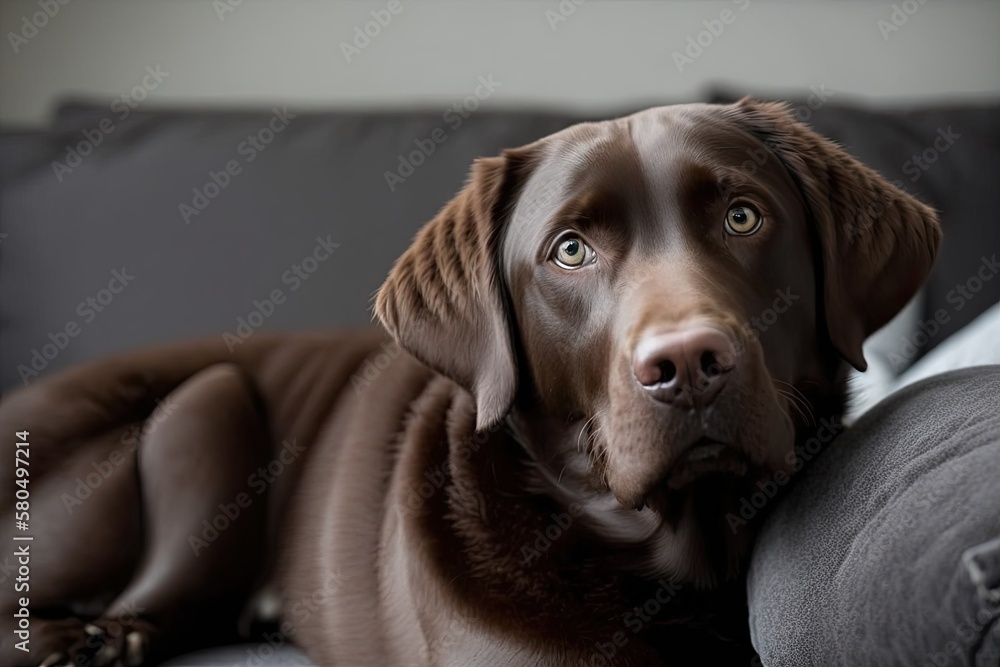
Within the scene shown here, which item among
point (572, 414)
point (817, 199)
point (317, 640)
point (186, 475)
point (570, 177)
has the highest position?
point (570, 177)

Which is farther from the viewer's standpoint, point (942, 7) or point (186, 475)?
point (942, 7)

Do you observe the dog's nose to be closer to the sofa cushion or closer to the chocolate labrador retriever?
the chocolate labrador retriever


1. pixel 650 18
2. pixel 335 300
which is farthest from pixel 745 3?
pixel 335 300

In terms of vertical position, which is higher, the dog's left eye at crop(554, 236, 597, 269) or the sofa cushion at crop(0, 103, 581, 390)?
the dog's left eye at crop(554, 236, 597, 269)

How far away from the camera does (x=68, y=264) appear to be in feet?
8.25

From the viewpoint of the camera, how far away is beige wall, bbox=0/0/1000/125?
→ 3.39 meters

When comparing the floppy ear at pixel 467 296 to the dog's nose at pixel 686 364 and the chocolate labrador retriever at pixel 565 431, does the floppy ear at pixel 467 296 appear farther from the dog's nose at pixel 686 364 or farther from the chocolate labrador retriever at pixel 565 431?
the dog's nose at pixel 686 364

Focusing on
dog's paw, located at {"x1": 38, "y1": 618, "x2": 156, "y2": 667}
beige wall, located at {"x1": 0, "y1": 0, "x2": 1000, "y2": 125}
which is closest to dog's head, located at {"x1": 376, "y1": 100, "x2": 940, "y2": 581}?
dog's paw, located at {"x1": 38, "y1": 618, "x2": 156, "y2": 667}

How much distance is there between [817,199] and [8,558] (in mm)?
1742

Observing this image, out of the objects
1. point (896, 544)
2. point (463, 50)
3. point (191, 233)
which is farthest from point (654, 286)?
point (463, 50)

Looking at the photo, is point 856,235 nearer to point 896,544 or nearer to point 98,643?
point 896,544

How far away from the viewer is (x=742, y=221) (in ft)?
4.63

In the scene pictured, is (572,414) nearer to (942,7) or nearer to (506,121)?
(506,121)

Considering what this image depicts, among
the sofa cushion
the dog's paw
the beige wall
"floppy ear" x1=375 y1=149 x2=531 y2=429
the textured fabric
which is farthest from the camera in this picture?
the beige wall
